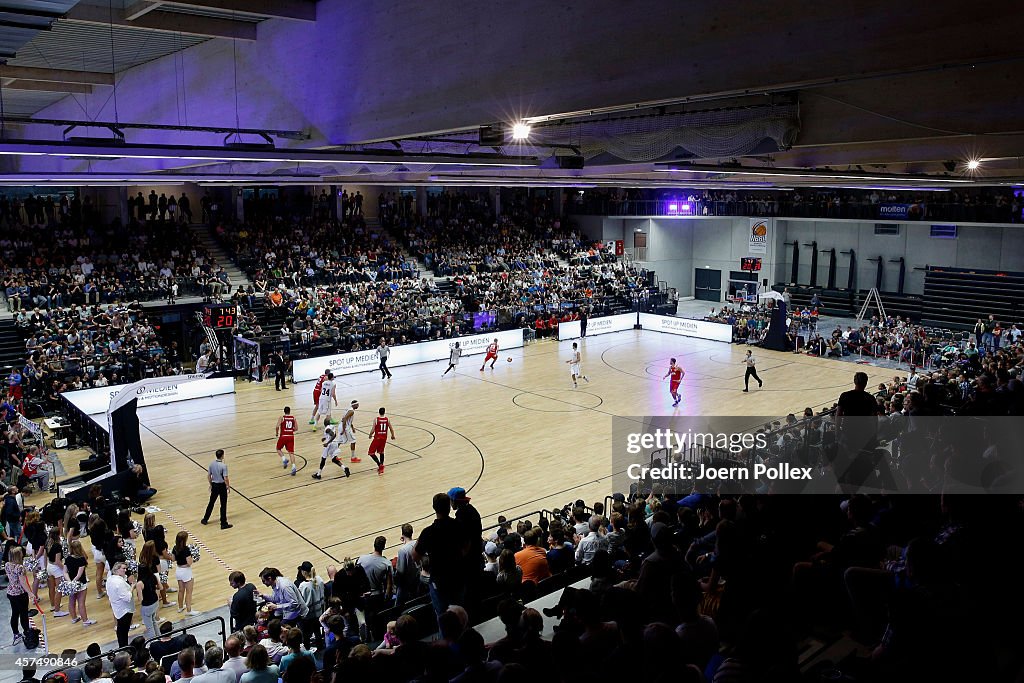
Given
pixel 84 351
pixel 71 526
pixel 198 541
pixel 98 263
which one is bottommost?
pixel 198 541

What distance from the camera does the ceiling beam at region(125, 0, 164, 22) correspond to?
Result: 7.32 m

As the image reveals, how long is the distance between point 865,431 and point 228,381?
838 inches

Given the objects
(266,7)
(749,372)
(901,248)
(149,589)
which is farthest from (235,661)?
(901,248)

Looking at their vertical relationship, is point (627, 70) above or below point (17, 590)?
above

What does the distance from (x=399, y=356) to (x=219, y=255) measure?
10.9 metres

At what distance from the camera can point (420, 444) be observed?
19.8 meters

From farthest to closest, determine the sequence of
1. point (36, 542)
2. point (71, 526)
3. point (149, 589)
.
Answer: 1. point (36, 542)
2. point (71, 526)
3. point (149, 589)

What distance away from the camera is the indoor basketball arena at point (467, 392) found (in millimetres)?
4830

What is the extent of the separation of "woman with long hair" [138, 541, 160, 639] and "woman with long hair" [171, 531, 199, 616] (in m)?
0.35

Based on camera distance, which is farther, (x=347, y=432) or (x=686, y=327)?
(x=686, y=327)

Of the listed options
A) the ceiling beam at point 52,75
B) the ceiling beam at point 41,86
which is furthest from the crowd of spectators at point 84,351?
the ceiling beam at point 52,75

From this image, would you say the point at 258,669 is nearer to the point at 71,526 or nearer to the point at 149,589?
the point at 149,589

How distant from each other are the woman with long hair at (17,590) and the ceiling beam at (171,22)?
6.88 metres

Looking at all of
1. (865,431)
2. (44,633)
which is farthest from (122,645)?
(865,431)
